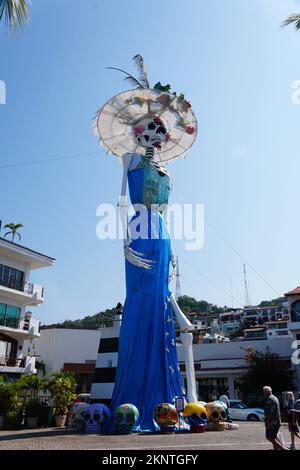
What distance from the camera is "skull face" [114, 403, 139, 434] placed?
13.3 metres

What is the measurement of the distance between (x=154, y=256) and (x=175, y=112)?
594 centimetres

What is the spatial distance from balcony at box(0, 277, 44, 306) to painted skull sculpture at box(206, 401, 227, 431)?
1513 cm

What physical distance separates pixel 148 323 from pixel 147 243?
2776mm

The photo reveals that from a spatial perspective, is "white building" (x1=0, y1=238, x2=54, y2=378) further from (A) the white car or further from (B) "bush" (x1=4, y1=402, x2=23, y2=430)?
(A) the white car

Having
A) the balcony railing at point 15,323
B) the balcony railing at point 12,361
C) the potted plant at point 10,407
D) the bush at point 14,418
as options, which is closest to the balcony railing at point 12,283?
the balcony railing at point 15,323

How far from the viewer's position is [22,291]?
90.6 ft

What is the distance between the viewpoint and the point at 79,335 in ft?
136

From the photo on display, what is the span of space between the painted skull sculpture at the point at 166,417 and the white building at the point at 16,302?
14199mm

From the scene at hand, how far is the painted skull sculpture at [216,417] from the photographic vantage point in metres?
14.7

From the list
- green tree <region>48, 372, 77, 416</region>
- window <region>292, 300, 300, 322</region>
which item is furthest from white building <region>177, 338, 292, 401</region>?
green tree <region>48, 372, 77, 416</region>

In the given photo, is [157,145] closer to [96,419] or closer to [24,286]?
[96,419]
